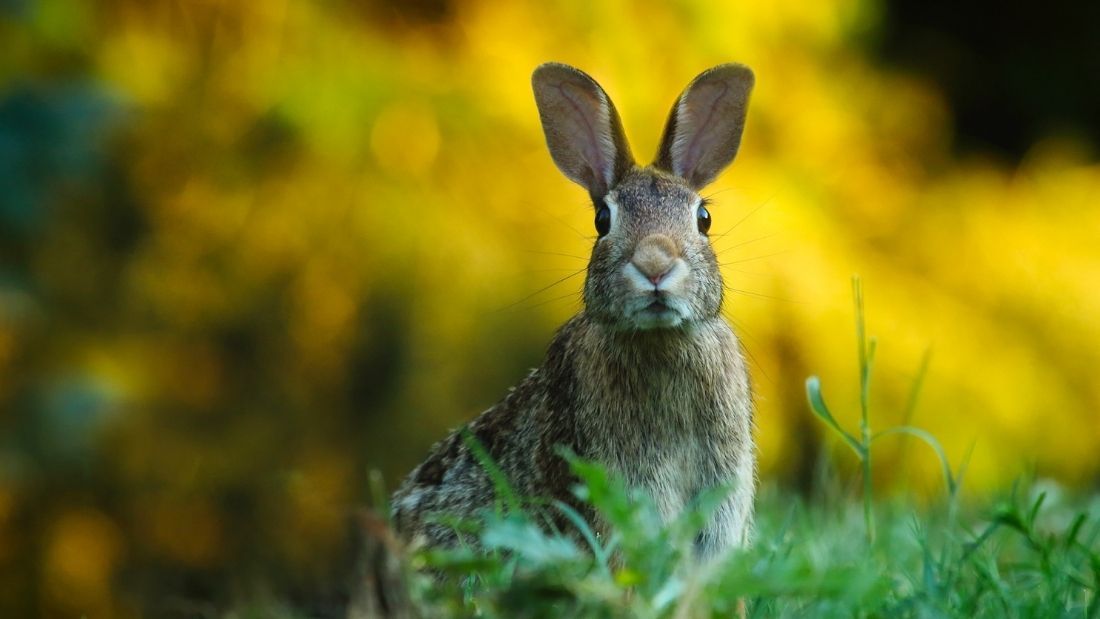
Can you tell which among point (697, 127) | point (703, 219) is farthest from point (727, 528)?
point (697, 127)

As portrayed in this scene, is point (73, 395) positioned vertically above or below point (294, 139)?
below

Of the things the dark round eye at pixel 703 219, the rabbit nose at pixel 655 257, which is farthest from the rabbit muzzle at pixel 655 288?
the dark round eye at pixel 703 219

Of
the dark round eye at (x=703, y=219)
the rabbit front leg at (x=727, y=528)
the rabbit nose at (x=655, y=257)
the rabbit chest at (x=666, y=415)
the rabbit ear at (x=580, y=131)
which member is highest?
the rabbit ear at (x=580, y=131)

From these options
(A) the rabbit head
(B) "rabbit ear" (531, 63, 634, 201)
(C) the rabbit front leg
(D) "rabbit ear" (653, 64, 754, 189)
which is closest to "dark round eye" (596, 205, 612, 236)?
(A) the rabbit head

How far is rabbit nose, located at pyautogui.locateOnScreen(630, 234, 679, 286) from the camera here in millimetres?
2758

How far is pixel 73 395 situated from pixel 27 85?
1363 millimetres

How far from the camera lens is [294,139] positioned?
20.5ft

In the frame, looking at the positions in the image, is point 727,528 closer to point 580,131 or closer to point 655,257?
point 655,257

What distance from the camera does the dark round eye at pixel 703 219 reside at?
3.10 meters

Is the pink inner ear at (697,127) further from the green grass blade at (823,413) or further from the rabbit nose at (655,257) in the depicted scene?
the green grass blade at (823,413)

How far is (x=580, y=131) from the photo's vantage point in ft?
10.5

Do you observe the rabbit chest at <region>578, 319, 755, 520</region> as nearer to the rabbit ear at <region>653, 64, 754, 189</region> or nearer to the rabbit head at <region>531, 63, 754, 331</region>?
the rabbit head at <region>531, 63, 754, 331</region>

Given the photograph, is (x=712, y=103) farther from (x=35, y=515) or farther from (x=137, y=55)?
(x=35, y=515)

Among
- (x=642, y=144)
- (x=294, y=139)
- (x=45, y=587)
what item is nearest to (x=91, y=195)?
(x=294, y=139)
